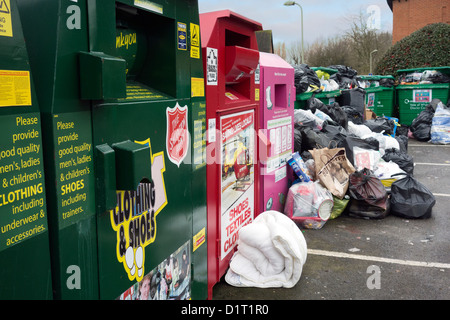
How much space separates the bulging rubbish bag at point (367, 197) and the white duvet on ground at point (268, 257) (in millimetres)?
1887

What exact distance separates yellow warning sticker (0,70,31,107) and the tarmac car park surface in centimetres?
233

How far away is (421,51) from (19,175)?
1620 centimetres

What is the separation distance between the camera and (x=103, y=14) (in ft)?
5.38

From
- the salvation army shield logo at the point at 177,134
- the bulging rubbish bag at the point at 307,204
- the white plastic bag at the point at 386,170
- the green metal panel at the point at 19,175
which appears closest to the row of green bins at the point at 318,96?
the white plastic bag at the point at 386,170

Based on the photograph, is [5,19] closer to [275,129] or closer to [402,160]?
[275,129]

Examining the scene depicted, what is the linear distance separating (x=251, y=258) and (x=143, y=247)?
146 cm

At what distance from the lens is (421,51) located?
49.2ft

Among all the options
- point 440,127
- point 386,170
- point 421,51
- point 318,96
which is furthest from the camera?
point 421,51

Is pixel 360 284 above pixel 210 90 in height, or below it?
below

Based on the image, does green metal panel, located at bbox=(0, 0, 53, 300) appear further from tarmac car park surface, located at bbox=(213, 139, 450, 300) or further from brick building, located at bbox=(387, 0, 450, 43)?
brick building, located at bbox=(387, 0, 450, 43)

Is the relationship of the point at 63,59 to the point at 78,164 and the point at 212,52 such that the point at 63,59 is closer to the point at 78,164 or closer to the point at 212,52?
the point at 78,164

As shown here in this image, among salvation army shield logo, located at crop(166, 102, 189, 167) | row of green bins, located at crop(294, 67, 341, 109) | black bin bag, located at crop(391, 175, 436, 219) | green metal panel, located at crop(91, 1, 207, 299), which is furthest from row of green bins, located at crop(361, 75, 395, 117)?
salvation army shield logo, located at crop(166, 102, 189, 167)

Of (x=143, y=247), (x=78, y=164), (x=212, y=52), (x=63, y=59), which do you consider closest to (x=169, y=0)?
(x=212, y=52)

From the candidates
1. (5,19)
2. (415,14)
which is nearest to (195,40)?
(5,19)
